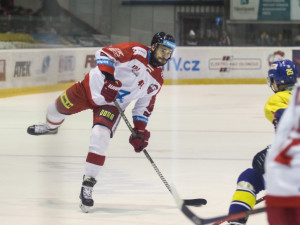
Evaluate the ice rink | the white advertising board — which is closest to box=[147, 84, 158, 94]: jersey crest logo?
the ice rink

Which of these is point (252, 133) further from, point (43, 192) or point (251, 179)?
point (251, 179)

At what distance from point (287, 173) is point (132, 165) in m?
3.04

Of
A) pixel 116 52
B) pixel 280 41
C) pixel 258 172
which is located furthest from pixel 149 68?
pixel 280 41

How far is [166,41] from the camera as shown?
3480 mm

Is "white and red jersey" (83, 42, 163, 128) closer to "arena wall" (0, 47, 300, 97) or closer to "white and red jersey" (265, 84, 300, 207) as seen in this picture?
"white and red jersey" (265, 84, 300, 207)

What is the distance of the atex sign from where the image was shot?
11.0 m

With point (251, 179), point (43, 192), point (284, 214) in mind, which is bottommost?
point (43, 192)

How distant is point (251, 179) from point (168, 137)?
337 cm

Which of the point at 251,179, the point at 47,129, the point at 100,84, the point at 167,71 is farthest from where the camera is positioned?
the point at 167,71

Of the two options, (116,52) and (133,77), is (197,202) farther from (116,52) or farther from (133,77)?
(116,52)

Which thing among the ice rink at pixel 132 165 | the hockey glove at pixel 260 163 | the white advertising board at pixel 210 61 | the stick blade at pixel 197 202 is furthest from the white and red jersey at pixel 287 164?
the white advertising board at pixel 210 61

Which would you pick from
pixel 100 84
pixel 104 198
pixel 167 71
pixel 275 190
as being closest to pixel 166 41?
pixel 100 84

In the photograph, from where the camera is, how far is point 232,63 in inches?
433

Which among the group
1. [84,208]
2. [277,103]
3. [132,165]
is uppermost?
[277,103]
